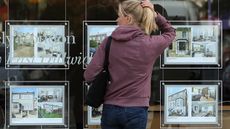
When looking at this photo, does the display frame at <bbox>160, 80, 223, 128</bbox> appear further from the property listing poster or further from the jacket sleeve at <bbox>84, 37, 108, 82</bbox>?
the jacket sleeve at <bbox>84, 37, 108, 82</bbox>

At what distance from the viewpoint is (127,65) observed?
4.04 m

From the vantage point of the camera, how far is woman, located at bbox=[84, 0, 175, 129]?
4027mm

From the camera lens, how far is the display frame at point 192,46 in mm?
5812

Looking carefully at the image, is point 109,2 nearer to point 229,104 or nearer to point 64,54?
point 64,54

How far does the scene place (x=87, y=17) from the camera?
5777mm

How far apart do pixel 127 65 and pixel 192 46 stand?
1.94 metres

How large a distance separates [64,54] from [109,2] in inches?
29.0

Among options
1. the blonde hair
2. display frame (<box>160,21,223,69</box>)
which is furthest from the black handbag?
display frame (<box>160,21,223,69</box>)

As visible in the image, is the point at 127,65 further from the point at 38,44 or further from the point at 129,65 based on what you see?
the point at 38,44

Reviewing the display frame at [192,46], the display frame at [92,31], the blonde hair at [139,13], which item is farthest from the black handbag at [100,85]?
the display frame at [192,46]

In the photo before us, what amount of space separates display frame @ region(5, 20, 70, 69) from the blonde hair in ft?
5.94

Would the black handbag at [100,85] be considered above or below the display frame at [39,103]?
above

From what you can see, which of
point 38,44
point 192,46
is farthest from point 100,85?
point 192,46

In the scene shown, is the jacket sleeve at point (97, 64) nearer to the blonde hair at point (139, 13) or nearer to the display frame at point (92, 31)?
the blonde hair at point (139, 13)
